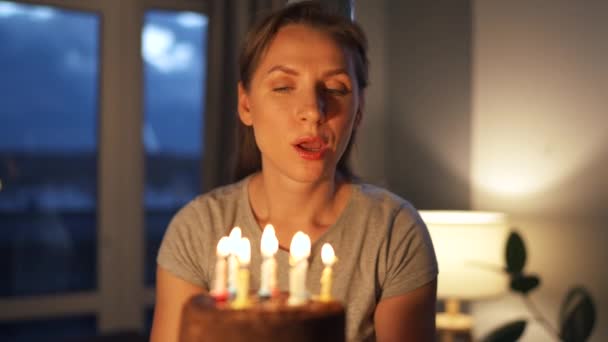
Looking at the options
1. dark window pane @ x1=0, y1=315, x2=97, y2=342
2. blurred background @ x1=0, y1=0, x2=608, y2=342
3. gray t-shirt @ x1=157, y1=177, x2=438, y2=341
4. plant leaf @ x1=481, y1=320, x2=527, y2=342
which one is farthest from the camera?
dark window pane @ x1=0, y1=315, x2=97, y2=342

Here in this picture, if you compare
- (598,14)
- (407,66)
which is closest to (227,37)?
(407,66)

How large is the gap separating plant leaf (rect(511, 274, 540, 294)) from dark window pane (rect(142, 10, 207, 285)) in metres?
2.31

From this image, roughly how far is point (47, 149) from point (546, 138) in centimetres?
296

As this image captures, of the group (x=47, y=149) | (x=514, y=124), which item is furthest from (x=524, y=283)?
(x=47, y=149)

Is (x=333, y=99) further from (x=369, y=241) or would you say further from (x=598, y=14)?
(x=598, y=14)

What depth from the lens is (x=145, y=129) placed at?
4609mm

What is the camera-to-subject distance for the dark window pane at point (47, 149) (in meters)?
4.35

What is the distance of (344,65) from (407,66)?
307 cm

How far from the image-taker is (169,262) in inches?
46.1

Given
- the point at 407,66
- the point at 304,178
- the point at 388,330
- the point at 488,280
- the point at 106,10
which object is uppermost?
the point at 106,10

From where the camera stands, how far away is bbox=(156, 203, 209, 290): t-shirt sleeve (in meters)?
1.17

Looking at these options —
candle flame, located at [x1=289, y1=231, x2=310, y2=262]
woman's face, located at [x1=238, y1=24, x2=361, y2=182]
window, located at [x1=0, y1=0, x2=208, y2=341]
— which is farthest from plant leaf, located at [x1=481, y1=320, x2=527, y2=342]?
window, located at [x1=0, y1=0, x2=208, y2=341]

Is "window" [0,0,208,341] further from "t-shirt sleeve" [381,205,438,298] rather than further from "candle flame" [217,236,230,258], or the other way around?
"candle flame" [217,236,230,258]

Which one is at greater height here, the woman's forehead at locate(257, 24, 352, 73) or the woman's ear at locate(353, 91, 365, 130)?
the woman's forehead at locate(257, 24, 352, 73)
